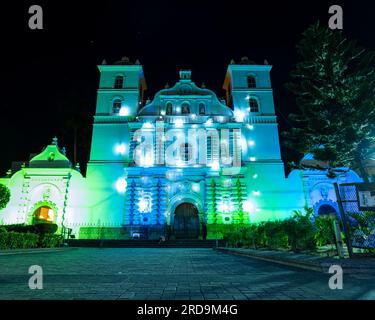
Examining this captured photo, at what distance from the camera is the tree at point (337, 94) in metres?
14.6

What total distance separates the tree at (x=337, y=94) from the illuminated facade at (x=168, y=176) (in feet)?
34.5

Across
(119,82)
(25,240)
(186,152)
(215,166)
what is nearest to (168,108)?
(186,152)

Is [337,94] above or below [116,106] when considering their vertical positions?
below

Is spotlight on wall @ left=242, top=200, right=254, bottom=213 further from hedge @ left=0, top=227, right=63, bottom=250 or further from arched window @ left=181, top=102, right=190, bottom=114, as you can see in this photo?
hedge @ left=0, top=227, right=63, bottom=250

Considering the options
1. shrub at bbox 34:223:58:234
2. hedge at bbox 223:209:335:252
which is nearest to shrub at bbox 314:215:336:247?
hedge at bbox 223:209:335:252

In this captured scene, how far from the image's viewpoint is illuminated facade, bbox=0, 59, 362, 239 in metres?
24.8

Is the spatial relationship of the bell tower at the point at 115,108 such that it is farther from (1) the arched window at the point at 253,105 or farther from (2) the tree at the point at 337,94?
(2) the tree at the point at 337,94

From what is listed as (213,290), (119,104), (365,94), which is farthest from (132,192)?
(213,290)

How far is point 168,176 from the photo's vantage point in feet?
83.9

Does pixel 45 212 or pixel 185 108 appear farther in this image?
pixel 185 108

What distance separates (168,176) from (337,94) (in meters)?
15.9

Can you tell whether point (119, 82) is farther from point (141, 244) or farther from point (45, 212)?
point (141, 244)

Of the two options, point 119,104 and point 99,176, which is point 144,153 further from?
point 119,104

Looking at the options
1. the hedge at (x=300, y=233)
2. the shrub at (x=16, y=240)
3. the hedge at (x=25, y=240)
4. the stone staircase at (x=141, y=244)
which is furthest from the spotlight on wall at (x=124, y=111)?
the hedge at (x=300, y=233)
